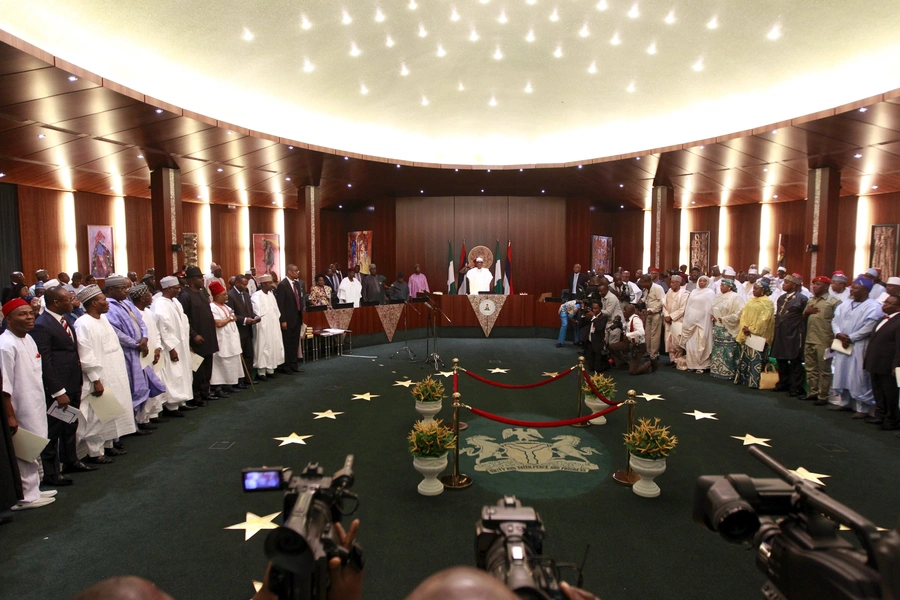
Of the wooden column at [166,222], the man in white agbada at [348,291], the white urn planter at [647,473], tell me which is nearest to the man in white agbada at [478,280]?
the man in white agbada at [348,291]

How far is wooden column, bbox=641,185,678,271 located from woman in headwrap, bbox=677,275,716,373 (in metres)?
3.86

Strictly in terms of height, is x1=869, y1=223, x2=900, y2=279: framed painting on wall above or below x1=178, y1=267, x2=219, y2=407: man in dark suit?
above

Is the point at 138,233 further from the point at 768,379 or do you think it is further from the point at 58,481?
the point at 768,379

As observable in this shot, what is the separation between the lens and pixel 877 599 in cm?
116

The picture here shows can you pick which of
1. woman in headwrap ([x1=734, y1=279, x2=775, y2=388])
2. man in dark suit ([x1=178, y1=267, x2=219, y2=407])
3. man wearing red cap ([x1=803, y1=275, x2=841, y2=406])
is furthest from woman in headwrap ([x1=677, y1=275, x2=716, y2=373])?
man in dark suit ([x1=178, y1=267, x2=219, y2=407])

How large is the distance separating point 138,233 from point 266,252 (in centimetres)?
417

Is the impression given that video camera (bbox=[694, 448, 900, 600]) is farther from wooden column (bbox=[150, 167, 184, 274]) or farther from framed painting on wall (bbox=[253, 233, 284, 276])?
framed painting on wall (bbox=[253, 233, 284, 276])

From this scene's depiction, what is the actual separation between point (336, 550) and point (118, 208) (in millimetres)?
17144

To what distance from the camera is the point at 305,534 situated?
4.67ft

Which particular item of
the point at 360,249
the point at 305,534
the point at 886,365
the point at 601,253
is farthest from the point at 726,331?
the point at 360,249

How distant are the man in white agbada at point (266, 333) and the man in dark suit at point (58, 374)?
388 cm

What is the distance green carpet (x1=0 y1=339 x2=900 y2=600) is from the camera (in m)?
3.35

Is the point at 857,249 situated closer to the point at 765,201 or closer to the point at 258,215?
the point at 765,201

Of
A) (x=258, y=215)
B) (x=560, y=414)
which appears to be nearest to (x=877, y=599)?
(x=560, y=414)
